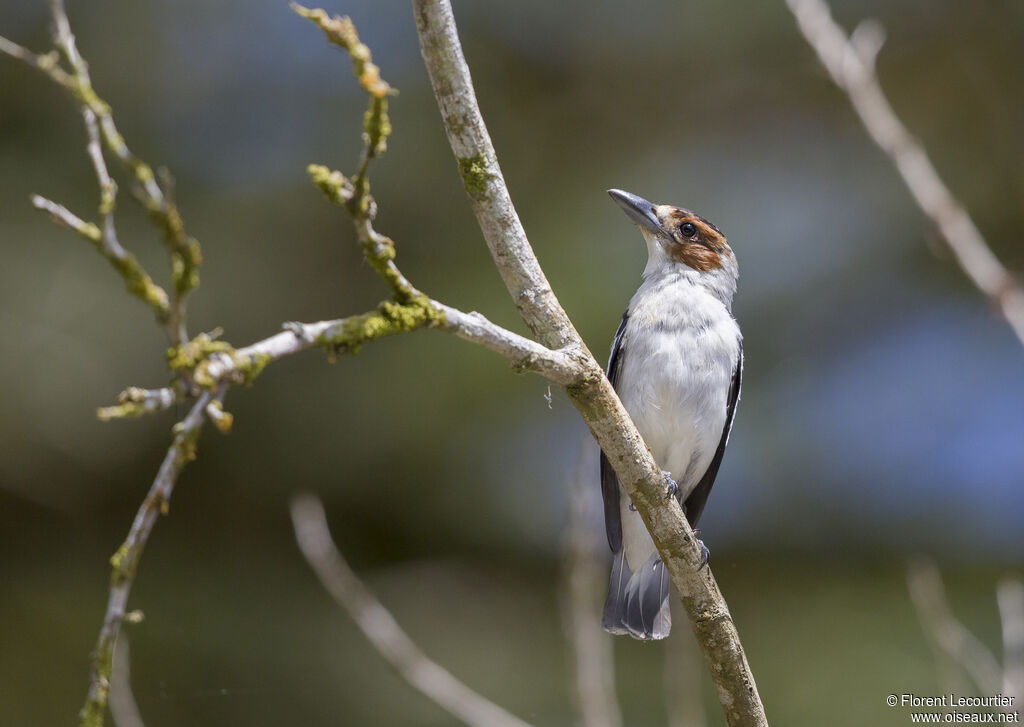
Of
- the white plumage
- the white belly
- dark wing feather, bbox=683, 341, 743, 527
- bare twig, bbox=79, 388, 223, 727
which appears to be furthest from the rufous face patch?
bare twig, bbox=79, 388, 223, 727

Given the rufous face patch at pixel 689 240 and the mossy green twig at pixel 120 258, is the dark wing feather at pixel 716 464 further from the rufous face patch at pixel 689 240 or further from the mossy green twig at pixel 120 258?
the mossy green twig at pixel 120 258

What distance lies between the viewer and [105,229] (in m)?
1.42

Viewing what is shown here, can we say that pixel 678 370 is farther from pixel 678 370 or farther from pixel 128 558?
pixel 128 558

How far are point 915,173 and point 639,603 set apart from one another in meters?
3.31

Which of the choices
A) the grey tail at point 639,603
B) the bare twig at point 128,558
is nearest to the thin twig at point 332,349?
the bare twig at point 128,558

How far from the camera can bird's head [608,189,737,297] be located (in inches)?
193

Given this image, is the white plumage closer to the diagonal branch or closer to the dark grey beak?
the dark grey beak

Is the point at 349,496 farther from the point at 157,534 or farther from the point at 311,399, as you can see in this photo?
the point at 157,534

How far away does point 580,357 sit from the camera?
107 inches

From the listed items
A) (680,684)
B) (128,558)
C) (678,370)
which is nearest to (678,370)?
(678,370)

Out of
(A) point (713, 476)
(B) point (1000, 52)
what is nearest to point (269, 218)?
(A) point (713, 476)

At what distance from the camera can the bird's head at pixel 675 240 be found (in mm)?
4910

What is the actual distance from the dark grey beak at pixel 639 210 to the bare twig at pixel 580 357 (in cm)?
209

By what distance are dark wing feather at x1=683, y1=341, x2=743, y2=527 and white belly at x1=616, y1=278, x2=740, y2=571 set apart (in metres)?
0.12
